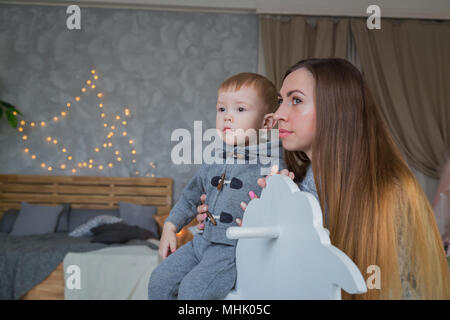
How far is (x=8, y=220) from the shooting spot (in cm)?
347

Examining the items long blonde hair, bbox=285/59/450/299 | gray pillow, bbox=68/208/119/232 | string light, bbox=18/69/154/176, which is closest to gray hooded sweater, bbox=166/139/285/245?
long blonde hair, bbox=285/59/450/299

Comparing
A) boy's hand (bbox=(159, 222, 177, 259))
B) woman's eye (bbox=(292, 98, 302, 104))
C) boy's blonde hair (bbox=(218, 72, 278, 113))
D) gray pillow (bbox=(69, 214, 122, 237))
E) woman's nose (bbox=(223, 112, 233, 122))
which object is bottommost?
gray pillow (bbox=(69, 214, 122, 237))

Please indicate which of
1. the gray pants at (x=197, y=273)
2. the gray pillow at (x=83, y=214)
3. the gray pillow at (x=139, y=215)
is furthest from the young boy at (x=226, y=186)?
the gray pillow at (x=83, y=214)

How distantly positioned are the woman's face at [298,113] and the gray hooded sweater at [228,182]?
156 millimetres

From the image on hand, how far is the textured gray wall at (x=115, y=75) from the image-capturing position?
3.77m

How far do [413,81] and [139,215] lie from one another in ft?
9.42

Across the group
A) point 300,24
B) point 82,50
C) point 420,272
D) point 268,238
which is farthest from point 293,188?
point 82,50

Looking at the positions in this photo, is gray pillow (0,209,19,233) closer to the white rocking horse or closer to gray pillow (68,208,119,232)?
gray pillow (68,208,119,232)

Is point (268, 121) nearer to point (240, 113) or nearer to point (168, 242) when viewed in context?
point (240, 113)

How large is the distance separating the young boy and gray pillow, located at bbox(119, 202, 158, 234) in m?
2.38

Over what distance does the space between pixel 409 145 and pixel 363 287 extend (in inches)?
143

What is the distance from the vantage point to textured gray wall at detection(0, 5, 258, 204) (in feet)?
12.4

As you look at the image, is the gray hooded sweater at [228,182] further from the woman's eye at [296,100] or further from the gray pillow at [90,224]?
the gray pillow at [90,224]
